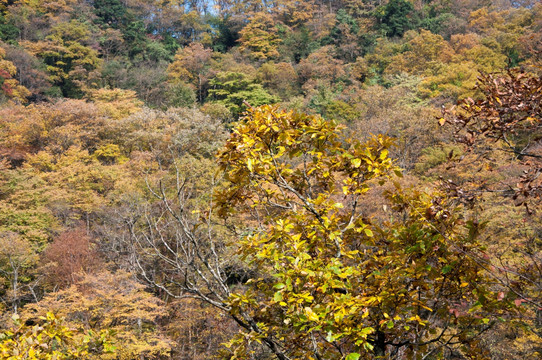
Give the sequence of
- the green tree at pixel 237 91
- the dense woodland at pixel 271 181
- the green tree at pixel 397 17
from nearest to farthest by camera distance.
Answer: the dense woodland at pixel 271 181 < the green tree at pixel 237 91 < the green tree at pixel 397 17

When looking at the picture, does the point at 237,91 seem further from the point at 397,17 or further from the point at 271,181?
the point at 271,181

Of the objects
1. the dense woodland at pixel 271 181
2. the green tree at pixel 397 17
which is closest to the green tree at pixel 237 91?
the dense woodland at pixel 271 181

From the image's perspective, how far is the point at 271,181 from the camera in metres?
1.82

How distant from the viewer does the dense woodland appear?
158 centimetres

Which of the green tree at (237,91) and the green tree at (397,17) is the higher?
the green tree at (397,17)

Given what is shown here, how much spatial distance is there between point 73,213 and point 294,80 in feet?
52.1

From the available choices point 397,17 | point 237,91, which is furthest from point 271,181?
point 397,17

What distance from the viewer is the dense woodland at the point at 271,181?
158cm

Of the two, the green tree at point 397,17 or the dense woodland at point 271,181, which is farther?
the green tree at point 397,17

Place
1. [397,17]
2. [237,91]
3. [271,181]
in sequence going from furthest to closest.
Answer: [397,17] → [237,91] → [271,181]

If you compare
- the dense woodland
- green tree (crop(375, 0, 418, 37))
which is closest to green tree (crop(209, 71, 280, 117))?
the dense woodland

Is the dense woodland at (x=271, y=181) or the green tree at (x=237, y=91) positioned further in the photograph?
the green tree at (x=237, y=91)

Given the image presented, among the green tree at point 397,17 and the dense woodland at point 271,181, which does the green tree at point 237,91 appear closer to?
the dense woodland at point 271,181

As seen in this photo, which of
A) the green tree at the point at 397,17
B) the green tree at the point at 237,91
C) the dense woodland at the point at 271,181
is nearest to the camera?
the dense woodland at the point at 271,181
